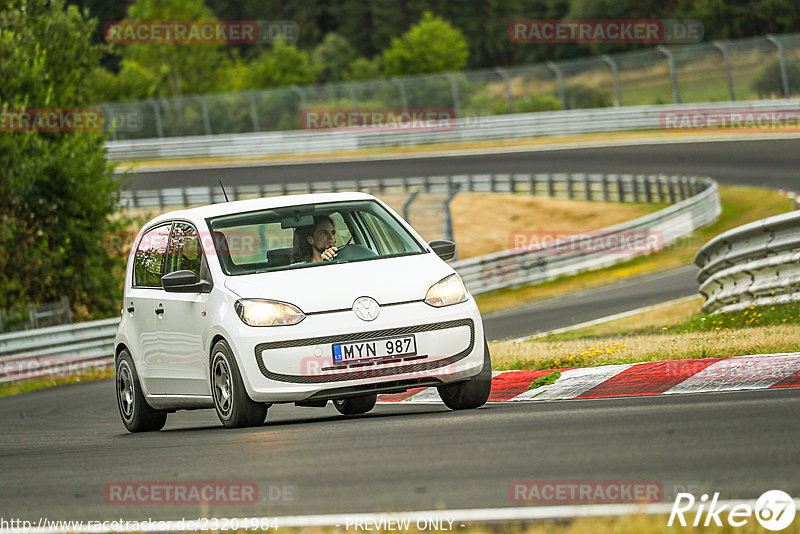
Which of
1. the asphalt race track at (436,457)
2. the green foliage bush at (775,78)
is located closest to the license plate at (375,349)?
the asphalt race track at (436,457)

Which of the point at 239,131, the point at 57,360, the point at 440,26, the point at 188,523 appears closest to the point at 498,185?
the point at 239,131

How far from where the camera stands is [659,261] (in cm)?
2770

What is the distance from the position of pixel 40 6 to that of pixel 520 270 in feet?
41.4

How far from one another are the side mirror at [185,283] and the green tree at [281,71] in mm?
82038

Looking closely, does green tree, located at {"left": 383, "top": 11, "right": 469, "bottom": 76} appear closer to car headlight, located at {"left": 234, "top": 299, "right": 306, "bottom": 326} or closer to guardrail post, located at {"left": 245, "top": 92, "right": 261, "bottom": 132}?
guardrail post, located at {"left": 245, "top": 92, "right": 261, "bottom": 132}

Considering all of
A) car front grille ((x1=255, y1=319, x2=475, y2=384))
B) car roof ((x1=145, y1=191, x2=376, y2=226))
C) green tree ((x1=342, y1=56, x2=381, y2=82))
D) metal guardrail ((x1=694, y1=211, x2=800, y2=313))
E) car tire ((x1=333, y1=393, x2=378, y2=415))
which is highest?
green tree ((x1=342, y1=56, x2=381, y2=82))

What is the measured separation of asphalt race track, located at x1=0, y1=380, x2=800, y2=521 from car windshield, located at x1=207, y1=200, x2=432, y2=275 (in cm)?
115

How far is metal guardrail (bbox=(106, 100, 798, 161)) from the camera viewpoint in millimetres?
46844

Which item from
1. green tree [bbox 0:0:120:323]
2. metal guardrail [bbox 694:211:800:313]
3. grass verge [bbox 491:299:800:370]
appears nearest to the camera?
grass verge [bbox 491:299:800:370]

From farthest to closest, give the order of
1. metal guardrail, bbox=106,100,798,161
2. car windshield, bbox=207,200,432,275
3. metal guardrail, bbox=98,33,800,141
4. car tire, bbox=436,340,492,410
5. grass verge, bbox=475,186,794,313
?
1. metal guardrail, bbox=106,100,798,161
2. metal guardrail, bbox=98,33,800,141
3. grass verge, bbox=475,186,794,313
4. car windshield, bbox=207,200,432,275
5. car tire, bbox=436,340,492,410

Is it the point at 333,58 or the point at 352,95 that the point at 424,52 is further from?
the point at 352,95

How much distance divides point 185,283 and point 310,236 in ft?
3.23

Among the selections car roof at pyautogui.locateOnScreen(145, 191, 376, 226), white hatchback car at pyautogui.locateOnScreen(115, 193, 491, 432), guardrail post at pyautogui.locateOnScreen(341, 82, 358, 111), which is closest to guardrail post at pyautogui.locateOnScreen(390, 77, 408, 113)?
guardrail post at pyautogui.locateOnScreen(341, 82, 358, 111)

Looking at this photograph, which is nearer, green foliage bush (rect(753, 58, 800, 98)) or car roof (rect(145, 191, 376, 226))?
car roof (rect(145, 191, 376, 226))
